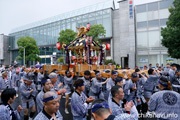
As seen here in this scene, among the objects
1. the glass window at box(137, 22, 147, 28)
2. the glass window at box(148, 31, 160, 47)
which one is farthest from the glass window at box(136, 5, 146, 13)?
the glass window at box(148, 31, 160, 47)

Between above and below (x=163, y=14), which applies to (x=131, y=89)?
below

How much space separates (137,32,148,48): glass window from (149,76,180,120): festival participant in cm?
2198

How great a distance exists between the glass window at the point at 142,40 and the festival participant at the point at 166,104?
22.0 m

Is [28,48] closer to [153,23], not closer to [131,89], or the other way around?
[153,23]

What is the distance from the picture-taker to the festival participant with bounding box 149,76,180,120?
8.89 feet

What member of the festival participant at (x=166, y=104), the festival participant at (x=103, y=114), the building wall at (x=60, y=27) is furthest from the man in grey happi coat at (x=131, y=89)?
the building wall at (x=60, y=27)

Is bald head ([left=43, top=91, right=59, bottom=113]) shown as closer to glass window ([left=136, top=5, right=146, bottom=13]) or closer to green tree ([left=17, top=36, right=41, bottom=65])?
glass window ([left=136, top=5, right=146, bottom=13])

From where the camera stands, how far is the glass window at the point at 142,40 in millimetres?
23062

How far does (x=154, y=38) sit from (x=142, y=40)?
196 centimetres

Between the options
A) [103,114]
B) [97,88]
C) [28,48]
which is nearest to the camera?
[103,114]

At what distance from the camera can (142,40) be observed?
23328 mm

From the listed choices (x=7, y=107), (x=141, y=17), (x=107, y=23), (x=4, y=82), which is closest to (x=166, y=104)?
(x=7, y=107)

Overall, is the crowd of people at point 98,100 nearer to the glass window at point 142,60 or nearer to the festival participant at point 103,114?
the festival participant at point 103,114

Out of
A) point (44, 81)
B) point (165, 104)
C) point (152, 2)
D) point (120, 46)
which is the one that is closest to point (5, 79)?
point (44, 81)
